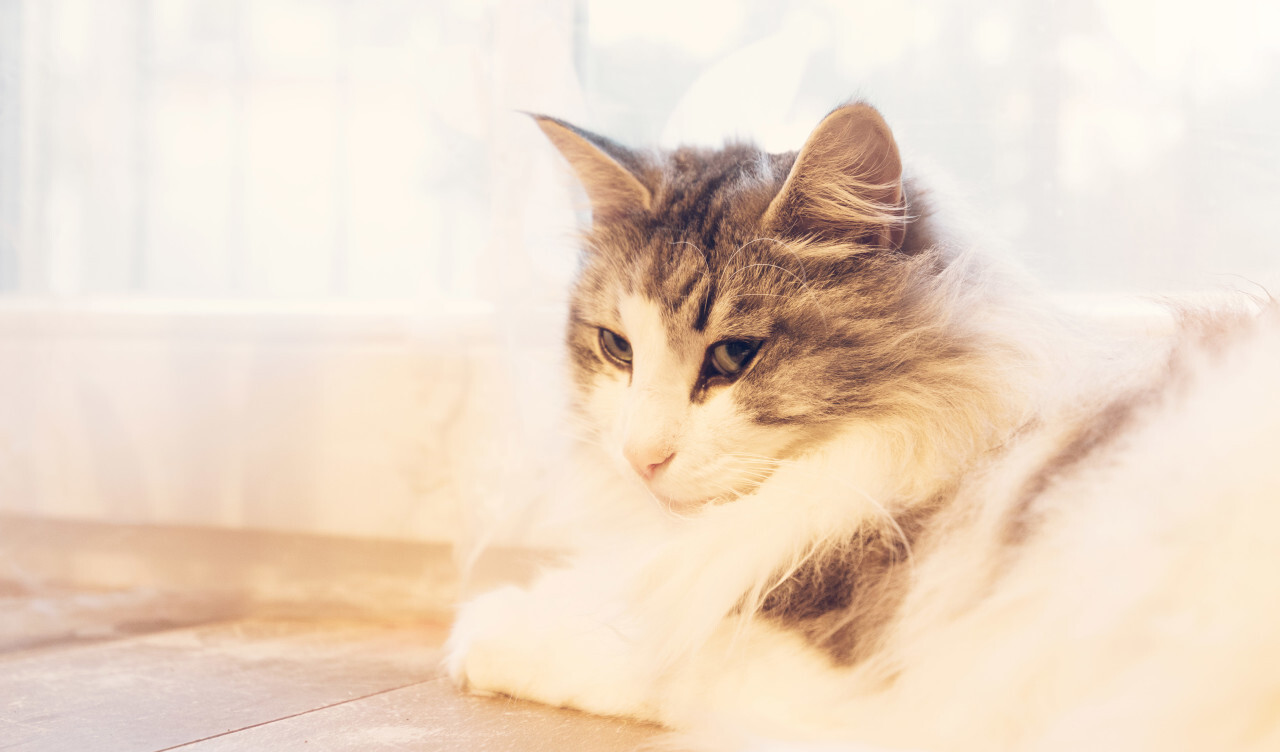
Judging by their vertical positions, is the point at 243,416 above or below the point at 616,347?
below

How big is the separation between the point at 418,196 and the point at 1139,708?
1.39 metres

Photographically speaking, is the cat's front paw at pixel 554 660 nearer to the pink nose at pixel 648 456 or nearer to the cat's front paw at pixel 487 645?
the cat's front paw at pixel 487 645

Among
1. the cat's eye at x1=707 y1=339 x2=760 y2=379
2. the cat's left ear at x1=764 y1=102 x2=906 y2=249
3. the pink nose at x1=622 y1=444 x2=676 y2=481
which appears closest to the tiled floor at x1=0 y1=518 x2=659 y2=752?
the pink nose at x1=622 y1=444 x2=676 y2=481

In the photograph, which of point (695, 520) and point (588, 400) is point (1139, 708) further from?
point (588, 400)

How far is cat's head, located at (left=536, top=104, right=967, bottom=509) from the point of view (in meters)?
1.00

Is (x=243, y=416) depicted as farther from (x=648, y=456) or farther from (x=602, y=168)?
(x=648, y=456)

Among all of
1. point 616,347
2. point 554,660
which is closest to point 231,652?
point 554,660

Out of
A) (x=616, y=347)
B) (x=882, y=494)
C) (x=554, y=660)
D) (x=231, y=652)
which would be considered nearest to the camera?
(x=882, y=494)

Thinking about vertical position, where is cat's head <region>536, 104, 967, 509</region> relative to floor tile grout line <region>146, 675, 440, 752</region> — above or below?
Result: above

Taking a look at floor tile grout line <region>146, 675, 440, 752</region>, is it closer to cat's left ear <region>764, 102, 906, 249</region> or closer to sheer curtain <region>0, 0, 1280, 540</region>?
sheer curtain <region>0, 0, 1280, 540</region>

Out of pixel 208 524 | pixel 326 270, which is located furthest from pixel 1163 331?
pixel 208 524

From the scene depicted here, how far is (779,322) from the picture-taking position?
40.0 inches

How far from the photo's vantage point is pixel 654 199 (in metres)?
1.20

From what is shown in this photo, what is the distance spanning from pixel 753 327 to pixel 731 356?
0.15 feet
